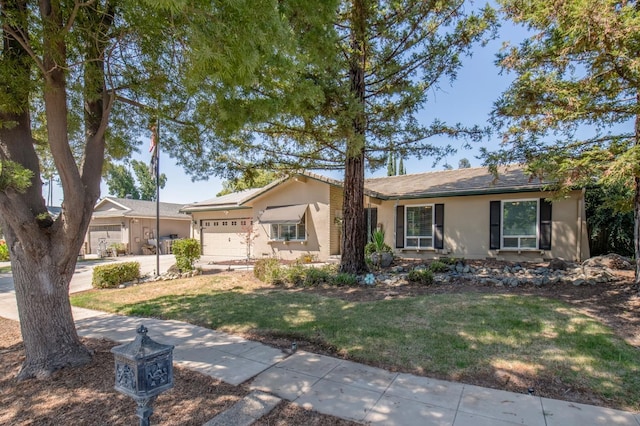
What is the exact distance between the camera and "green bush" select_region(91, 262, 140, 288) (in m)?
11.0

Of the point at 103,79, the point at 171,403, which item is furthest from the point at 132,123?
the point at 171,403

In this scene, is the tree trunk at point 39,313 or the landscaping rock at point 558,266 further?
the landscaping rock at point 558,266

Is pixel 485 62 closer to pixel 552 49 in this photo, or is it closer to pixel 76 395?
pixel 552 49

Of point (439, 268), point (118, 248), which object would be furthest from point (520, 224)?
point (118, 248)

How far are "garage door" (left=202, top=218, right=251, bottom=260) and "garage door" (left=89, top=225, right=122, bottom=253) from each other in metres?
8.85

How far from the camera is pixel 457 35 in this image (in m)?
8.43

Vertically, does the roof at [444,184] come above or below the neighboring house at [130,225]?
above

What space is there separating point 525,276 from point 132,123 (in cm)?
1045

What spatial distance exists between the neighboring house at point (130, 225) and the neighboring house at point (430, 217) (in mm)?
8843

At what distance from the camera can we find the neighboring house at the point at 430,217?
1196 cm

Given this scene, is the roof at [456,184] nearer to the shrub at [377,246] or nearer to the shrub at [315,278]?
the shrub at [377,246]

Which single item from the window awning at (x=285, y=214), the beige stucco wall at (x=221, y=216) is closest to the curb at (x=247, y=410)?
the window awning at (x=285, y=214)

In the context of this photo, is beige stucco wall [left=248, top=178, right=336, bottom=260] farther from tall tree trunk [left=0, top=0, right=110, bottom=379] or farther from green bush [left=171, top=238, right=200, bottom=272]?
tall tree trunk [left=0, top=0, right=110, bottom=379]

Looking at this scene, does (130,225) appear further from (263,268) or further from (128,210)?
(263,268)
